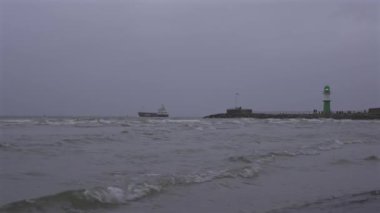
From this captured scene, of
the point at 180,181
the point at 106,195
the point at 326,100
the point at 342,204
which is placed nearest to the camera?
the point at 342,204

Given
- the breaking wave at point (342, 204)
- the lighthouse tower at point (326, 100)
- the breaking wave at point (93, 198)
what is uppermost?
the lighthouse tower at point (326, 100)

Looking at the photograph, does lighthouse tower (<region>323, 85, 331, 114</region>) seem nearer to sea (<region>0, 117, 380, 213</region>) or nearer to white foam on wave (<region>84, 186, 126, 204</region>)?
sea (<region>0, 117, 380, 213</region>)

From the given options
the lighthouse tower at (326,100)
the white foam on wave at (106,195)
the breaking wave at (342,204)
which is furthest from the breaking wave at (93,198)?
the lighthouse tower at (326,100)

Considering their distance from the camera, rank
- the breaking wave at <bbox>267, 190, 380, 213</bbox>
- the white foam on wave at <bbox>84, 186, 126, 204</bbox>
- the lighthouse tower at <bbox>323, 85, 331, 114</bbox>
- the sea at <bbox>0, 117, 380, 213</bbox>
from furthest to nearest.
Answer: the lighthouse tower at <bbox>323, 85, 331, 114</bbox>
the white foam on wave at <bbox>84, 186, 126, 204</bbox>
the sea at <bbox>0, 117, 380, 213</bbox>
the breaking wave at <bbox>267, 190, 380, 213</bbox>

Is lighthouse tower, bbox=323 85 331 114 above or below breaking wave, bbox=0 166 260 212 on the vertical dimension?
above

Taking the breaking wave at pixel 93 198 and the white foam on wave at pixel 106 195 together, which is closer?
the breaking wave at pixel 93 198

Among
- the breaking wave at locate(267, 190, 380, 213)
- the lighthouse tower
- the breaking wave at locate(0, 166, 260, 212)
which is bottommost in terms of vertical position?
the breaking wave at locate(267, 190, 380, 213)

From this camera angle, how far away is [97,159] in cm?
1138

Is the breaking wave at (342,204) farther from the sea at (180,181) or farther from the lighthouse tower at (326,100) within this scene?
the lighthouse tower at (326,100)

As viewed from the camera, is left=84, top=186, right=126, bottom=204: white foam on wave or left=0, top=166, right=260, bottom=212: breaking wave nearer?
left=0, top=166, right=260, bottom=212: breaking wave

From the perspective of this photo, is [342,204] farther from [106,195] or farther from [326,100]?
[326,100]

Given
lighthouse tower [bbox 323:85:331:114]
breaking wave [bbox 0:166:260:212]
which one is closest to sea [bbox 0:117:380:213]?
breaking wave [bbox 0:166:260:212]

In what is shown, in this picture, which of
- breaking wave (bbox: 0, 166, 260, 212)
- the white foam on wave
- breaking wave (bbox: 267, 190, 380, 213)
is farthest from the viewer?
the white foam on wave

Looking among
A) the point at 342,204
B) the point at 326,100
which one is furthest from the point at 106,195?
the point at 326,100
